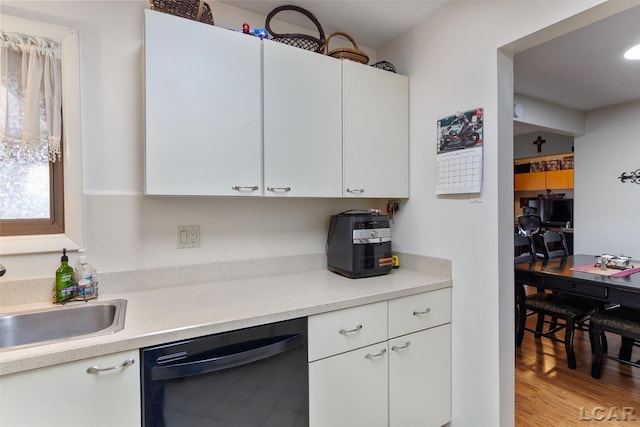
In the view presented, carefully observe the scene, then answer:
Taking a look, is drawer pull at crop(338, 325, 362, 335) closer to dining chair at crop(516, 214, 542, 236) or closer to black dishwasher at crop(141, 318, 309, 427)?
black dishwasher at crop(141, 318, 309, 427)

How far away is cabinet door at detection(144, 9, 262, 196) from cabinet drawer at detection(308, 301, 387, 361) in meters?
0.67

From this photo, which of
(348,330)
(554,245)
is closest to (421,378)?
(348,330)

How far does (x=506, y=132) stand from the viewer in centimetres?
151

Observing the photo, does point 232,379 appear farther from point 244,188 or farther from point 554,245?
point 554,245

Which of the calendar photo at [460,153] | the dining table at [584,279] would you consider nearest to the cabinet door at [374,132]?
the calendar photo at [460,153]

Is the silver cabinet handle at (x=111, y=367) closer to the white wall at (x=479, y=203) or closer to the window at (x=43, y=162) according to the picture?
the window at (x=43, y=162)

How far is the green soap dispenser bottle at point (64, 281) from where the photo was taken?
1.29m

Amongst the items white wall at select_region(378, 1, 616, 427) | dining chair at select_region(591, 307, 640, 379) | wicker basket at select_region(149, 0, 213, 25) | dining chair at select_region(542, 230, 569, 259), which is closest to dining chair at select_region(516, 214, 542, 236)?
dining chair at select_region(542, 230, 569, 259)

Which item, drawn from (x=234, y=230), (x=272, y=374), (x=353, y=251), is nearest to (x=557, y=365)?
(x=353, y=251)

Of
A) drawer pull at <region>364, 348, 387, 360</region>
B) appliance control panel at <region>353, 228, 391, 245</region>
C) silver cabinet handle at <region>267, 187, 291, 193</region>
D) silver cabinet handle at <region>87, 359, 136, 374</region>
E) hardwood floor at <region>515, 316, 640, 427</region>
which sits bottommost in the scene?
hardwood floor at <region>515, 316, 640, 427</region>

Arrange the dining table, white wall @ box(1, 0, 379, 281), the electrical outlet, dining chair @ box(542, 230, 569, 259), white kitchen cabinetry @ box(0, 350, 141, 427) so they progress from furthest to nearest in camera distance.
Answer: dining chair @ box(542, 230, 569, 259)
the dining table
the electrical outlet
white wall @ box(1, 0, 379, 281)
white kitchen cabinetry @ box(0, 350, 141, 427)

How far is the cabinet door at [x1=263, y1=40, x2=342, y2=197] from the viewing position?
1521 mm

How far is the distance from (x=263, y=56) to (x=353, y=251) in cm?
106

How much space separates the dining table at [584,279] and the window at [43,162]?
116 inches
